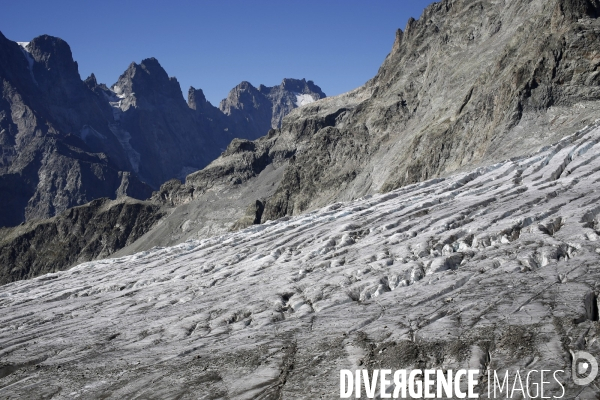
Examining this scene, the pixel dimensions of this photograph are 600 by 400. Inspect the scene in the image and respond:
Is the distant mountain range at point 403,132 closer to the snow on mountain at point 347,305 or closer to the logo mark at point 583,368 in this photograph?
the snow on mountain at point 347,305

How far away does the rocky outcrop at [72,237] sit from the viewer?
489 feet

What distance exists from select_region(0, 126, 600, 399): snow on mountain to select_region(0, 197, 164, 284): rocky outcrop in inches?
4280

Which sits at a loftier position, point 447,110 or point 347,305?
point 447,110

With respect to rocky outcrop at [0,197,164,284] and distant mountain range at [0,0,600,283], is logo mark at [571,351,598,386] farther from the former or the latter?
rocky outcrop at [0,197,164,284]

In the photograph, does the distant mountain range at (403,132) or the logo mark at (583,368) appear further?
the distant mountain range at (403,132)

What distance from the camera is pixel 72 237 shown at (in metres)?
155

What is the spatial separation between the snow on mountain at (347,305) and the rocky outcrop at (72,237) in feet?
357

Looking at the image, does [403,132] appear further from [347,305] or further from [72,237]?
[72,237]

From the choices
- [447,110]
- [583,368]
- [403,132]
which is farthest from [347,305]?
[403,132]

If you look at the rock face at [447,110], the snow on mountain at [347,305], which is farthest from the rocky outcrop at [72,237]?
the snow on mountain at [347,305]

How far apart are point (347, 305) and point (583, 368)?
1144cm

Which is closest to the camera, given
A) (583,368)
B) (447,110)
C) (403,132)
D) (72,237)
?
(583,368)

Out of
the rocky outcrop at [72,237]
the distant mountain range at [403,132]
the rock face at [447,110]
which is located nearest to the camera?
the rock face at [447,110]

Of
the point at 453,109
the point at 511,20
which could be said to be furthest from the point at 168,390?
the point at 511,20
